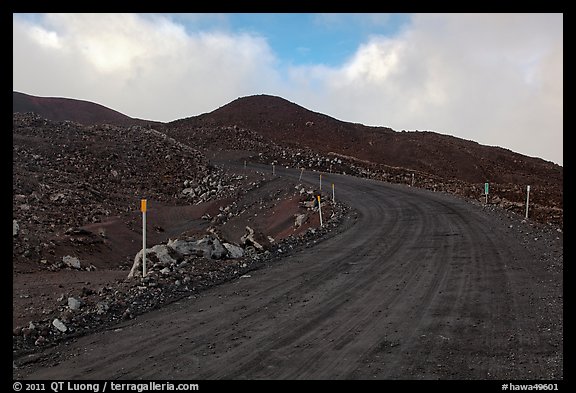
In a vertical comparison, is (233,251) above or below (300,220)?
below

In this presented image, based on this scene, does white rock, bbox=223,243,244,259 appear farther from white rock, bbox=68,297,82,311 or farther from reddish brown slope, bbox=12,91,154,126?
reddish brown slope, bbox=12,91,154,126

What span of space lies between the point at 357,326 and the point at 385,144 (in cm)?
7359

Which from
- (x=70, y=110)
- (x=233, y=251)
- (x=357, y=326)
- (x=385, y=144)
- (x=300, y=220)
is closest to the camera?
(x=357, y=326)

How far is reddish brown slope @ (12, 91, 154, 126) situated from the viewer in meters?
95.9

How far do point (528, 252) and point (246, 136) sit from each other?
163ft

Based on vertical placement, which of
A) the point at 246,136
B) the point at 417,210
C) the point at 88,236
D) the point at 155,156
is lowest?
the point at 88,236

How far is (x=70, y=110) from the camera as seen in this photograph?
102 metres

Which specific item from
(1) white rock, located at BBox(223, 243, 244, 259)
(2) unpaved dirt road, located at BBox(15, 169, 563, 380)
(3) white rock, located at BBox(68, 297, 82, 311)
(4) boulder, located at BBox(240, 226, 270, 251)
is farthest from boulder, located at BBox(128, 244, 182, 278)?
(4) boulder, located at BBox(240, 226, 270, 251)

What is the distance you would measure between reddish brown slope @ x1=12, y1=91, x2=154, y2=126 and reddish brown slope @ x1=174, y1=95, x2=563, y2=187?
2446cm

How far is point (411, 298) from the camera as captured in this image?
8391 millimetres

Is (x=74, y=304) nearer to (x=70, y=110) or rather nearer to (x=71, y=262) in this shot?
(x=71, y=262)

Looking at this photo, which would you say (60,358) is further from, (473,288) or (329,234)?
(329,234)

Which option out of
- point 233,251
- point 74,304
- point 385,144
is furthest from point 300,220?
point 385,144
